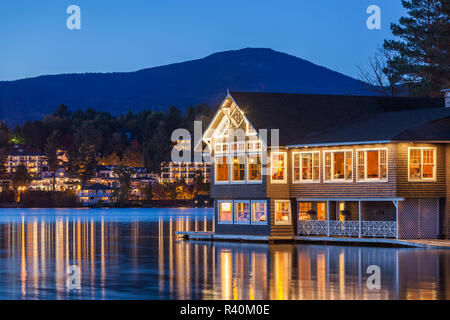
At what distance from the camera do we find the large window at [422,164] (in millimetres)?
44344

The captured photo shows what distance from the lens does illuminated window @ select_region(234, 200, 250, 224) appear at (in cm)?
4941

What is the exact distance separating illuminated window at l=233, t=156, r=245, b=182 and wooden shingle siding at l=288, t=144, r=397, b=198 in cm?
273

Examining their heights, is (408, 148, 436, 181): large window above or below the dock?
above

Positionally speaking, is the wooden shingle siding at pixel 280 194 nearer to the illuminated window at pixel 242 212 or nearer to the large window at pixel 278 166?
the large window at pixel 278 166

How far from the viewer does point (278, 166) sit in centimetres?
4834

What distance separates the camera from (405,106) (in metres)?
53.6

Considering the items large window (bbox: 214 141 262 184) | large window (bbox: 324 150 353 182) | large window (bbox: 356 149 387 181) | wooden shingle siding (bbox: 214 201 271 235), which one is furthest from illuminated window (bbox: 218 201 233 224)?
large window (bbox: 356 149 387 181)

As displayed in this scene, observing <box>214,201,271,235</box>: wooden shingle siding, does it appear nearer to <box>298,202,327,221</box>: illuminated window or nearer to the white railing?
the white railing

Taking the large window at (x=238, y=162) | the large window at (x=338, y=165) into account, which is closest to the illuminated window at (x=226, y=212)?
the large window at (x=238, y=162)

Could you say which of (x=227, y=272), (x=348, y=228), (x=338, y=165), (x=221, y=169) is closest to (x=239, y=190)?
(x=221, y=169)
